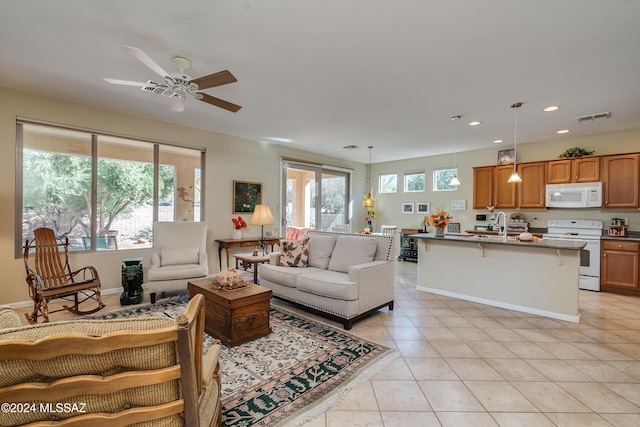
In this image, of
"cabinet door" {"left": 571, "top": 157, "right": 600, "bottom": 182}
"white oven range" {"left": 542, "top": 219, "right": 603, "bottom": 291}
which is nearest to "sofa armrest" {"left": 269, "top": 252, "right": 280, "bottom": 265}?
"white oven range" {"left": 542, "top": 219, "right": 603, "bottom": 291}

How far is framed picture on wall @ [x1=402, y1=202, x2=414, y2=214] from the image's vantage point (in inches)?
305

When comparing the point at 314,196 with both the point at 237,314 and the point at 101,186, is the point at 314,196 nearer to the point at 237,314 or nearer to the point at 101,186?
the point at 101,186

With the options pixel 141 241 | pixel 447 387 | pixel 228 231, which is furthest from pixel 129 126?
pixel 447 387

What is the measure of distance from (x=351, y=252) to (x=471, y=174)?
4429mm

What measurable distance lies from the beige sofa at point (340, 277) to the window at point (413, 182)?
431 cm

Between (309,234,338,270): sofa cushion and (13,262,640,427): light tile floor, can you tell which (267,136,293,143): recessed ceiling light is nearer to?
(309,234,338,270): sofa cushion

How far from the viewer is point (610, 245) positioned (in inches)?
185

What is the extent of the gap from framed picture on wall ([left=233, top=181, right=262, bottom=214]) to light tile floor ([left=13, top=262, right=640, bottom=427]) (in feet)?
8.87

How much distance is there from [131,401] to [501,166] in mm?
6890

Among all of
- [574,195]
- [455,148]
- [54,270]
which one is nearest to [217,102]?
[54,270]

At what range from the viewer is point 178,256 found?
14.0 feet

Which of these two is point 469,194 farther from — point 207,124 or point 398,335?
point 207,124

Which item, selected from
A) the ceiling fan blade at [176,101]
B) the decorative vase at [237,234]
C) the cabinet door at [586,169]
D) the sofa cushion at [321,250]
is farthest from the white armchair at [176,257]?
the cabinet door at [586,169]

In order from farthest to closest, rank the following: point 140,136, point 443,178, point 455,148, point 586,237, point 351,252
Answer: point 443,178 → point 455,148 → point 586,237 → point 140,136 → point 351,252
